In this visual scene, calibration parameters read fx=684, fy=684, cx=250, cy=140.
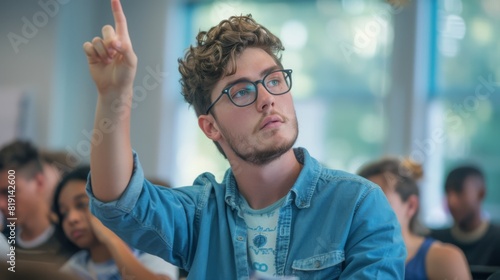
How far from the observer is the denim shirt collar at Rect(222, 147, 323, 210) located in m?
1.61

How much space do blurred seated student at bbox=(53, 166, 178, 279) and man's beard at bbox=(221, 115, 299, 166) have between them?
750 millimetres

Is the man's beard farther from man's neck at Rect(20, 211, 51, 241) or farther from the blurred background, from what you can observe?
the blurred background

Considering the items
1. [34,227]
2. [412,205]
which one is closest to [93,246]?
[34,227]

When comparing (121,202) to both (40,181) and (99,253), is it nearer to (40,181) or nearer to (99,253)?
(99,253)

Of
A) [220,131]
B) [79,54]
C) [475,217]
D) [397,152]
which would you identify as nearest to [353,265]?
[220,131]

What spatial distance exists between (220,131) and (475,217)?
261cm

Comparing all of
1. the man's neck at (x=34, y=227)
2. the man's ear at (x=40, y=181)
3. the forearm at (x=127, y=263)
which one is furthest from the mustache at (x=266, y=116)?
the man's ear at (x=40, y=181)

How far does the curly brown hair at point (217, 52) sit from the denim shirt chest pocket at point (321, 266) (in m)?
0.51

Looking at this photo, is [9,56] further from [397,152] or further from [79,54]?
[397,152]

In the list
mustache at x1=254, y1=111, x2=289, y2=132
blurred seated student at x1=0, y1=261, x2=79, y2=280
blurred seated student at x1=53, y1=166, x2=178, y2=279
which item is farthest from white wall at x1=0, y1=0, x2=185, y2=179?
blurred seated student at x1=0, y1=261, x2=79, y2=280

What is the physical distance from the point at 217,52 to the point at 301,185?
0.41 m

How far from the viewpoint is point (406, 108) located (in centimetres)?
593

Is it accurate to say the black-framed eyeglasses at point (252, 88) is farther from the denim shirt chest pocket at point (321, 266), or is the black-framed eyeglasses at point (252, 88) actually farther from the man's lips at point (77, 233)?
the man's lips at point (77, 233)

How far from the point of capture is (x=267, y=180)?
169cm
